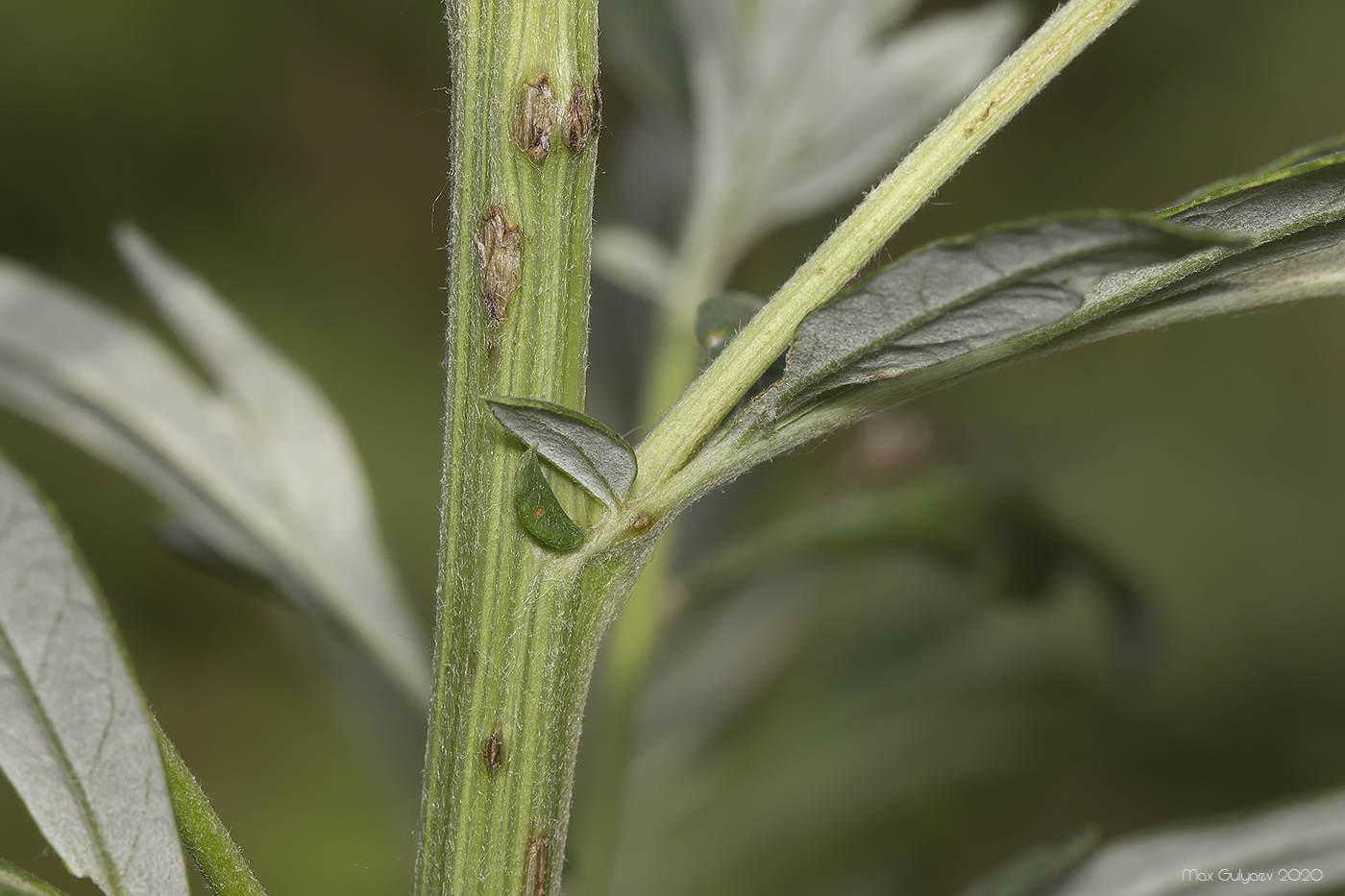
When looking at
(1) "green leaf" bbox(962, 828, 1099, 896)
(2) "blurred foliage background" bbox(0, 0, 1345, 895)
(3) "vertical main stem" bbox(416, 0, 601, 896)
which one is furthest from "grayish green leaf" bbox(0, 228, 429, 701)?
(2) "blurred foliage background" bbox(0, 0, 1345, 895)

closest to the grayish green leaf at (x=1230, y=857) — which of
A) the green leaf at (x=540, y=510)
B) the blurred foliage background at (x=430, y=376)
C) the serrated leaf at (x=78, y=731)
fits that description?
the green leaf at (x=540, y=510)

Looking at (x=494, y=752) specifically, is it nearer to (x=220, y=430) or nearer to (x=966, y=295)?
(x=966, y=295)

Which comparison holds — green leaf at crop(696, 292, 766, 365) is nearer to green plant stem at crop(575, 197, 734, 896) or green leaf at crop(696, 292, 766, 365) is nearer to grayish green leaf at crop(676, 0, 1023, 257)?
green plant stem at crop(575, 197, 734, 896)

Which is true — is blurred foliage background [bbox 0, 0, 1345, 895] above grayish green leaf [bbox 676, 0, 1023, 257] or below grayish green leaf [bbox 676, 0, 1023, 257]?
above

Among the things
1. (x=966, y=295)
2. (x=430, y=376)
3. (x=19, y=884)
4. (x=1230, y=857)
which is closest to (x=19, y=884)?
(x=19, y=884)

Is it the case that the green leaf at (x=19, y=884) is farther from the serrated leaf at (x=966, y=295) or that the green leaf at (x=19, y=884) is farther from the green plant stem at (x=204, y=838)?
the serrated leaf at (x=966, y=295)

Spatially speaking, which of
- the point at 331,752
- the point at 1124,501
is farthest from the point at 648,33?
the point at 331,752

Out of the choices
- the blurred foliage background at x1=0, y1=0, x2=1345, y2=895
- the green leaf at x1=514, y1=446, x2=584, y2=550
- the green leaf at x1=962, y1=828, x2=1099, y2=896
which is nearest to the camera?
the green leaf at x1=514, y1=446, x2=584, y2=550
